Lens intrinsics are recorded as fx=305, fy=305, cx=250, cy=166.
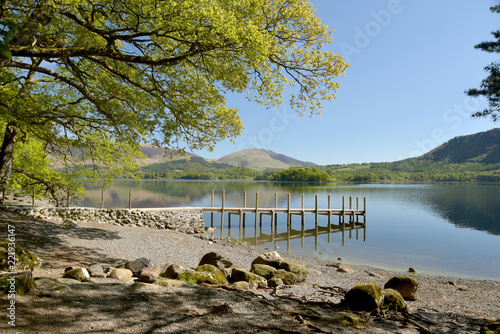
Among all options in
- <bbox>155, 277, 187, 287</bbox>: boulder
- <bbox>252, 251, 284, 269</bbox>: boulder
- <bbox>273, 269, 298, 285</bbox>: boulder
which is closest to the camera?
<bbox>155, 277, 187, 287</bbox>: boulder

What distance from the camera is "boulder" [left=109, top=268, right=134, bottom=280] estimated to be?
688 cm

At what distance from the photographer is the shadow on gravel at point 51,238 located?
9.48m

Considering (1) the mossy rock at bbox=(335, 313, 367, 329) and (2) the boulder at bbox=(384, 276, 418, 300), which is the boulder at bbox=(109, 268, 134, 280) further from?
(2) the boulder at bbox=(384, 276, 418, 300)

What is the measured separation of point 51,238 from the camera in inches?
448

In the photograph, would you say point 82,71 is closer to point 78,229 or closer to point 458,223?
point 78,229

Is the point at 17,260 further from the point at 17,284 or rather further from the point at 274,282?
the point at 274,282

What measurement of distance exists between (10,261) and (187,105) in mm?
6416

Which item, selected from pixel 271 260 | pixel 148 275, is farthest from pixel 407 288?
pixel 148 275

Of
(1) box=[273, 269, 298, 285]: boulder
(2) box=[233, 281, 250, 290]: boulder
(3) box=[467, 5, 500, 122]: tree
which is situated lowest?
(1) box=[273, 269, 298, 285]: boulder

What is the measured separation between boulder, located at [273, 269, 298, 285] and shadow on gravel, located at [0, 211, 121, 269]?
568 cm

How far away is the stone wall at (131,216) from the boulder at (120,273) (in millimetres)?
10795

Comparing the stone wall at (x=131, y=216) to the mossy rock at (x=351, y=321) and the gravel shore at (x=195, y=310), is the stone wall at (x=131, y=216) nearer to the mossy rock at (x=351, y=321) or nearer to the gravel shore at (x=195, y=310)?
A: the gravel shore at (x=195, y=310)

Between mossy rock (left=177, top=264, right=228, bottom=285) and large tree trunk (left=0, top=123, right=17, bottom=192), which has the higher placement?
large tree trunk (left=0, top=123, right=17, bottom=192)

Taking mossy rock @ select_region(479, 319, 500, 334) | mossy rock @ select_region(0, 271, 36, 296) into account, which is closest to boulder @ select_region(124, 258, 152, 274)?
mossy rock @ select_region(0, 271, 36, 296)
